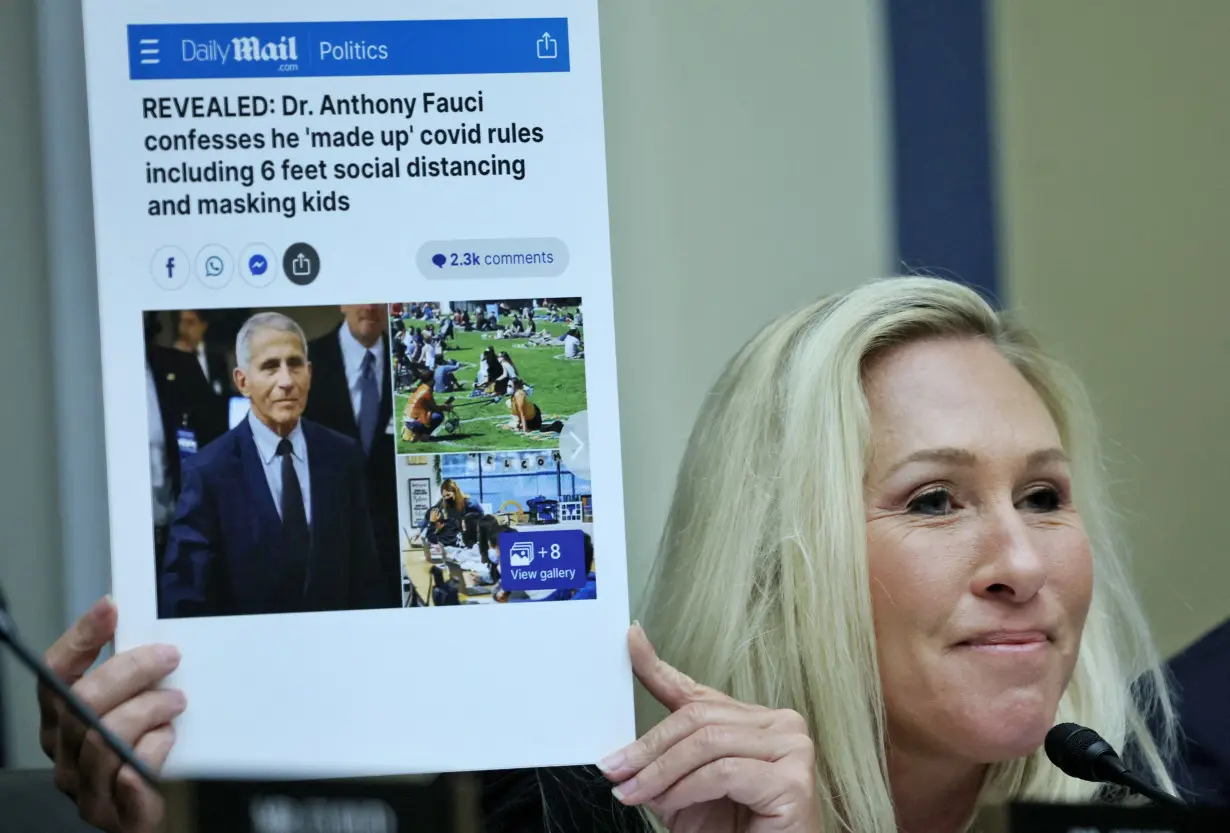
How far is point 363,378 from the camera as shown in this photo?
125 centimetres

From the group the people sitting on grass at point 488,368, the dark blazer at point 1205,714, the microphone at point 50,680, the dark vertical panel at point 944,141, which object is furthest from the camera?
the dark vertical panel at point 944,141

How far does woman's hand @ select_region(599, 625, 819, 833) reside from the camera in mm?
1284

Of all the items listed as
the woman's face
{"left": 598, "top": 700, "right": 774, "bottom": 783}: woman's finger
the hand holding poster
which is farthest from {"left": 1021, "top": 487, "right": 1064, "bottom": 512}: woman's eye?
the hand holding poster

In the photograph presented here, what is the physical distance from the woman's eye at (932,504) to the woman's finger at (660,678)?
0.35 meters

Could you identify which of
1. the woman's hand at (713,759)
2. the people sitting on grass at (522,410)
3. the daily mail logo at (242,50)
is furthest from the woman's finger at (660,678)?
the daily mail logo at (242,50)

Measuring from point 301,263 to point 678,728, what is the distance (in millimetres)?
633

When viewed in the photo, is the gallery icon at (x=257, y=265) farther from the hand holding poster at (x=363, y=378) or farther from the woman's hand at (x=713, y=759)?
the woman's hand at (x=713, y=759)

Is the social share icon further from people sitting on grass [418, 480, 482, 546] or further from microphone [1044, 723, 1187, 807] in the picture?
microphone [1044, 723, 1187, 807]

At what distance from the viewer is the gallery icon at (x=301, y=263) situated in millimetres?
1251

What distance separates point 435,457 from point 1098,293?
1.37 meters

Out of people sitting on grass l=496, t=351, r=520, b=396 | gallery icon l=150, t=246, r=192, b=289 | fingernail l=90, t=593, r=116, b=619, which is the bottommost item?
fingernail l=90, t=593, r=116, b=619

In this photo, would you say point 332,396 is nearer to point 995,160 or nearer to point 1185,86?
point 995,160

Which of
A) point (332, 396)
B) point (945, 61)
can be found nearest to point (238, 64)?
point (332, 396)

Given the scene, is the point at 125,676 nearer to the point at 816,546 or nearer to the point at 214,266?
the point at 214,266
